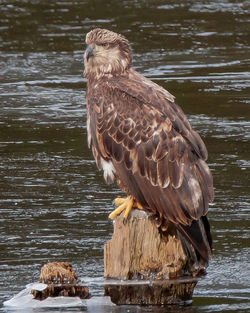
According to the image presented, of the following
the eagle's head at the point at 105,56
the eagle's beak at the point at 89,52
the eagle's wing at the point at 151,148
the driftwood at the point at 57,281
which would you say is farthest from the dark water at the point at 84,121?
the eagle's beak at the point at 89,52

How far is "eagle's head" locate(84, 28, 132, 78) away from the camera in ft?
26.8

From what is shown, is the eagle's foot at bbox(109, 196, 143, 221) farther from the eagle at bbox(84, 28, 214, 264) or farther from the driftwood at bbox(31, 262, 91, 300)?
the driftwood at bbox(31, 262, 91, 300)

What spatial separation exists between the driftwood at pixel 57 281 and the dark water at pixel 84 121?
361 millimetres

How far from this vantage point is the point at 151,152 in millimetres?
7520

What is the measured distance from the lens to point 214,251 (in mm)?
8531

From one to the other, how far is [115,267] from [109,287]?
176 millimetres

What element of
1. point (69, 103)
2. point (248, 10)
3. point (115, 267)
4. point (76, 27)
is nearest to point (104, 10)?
point (76, 27)

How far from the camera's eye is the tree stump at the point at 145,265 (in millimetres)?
7352

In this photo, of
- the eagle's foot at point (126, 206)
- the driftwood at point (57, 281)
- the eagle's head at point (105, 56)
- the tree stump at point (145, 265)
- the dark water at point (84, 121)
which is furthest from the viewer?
the dark water at point (84, 121)

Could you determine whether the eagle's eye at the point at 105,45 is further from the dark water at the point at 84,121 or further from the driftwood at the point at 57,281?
the driftwood at the point at 57,281

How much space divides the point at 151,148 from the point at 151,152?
1.2 inches

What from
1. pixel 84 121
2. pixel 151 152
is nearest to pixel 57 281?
pixel 151 152

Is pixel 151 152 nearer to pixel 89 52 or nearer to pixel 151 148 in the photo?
pixel 151 148

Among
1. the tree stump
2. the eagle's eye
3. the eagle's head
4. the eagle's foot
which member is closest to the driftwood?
the tree stump
